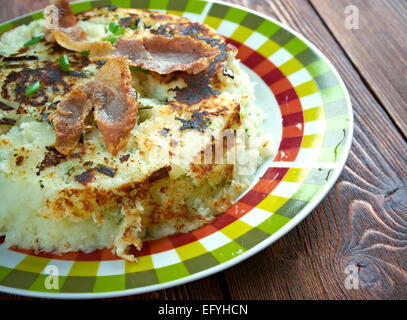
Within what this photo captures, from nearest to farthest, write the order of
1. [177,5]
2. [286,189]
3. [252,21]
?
[286,189]
[252,21]
[177,5]

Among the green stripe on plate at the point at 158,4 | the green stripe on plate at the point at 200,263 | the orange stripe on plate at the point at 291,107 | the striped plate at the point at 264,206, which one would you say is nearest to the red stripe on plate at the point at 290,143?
the striped plate at the point at 264,206

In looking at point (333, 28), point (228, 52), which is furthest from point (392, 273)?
point (333, 28)

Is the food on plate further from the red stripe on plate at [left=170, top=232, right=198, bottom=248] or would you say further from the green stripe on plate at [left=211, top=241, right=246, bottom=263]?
the green stripe on plate at [left=211, top=241, right=246, bottom=263]

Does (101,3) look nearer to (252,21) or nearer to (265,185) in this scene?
(252,21)

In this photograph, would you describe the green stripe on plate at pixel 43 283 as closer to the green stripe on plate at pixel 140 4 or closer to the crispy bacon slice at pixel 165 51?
the crispy bacon slice at pixel 165 51

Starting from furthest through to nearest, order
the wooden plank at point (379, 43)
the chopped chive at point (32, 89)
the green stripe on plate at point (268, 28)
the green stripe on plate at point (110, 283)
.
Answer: the green stripe on plate at point (268, 28) → the wooden plank at point (379, 43) → the chopped chive at point (32, 89) → the green stripe on plate at point (110, 283)

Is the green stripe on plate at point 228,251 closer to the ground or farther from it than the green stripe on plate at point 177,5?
closer to the ground

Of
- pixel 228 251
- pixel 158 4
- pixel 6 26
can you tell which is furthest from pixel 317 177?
pixel 6 26
